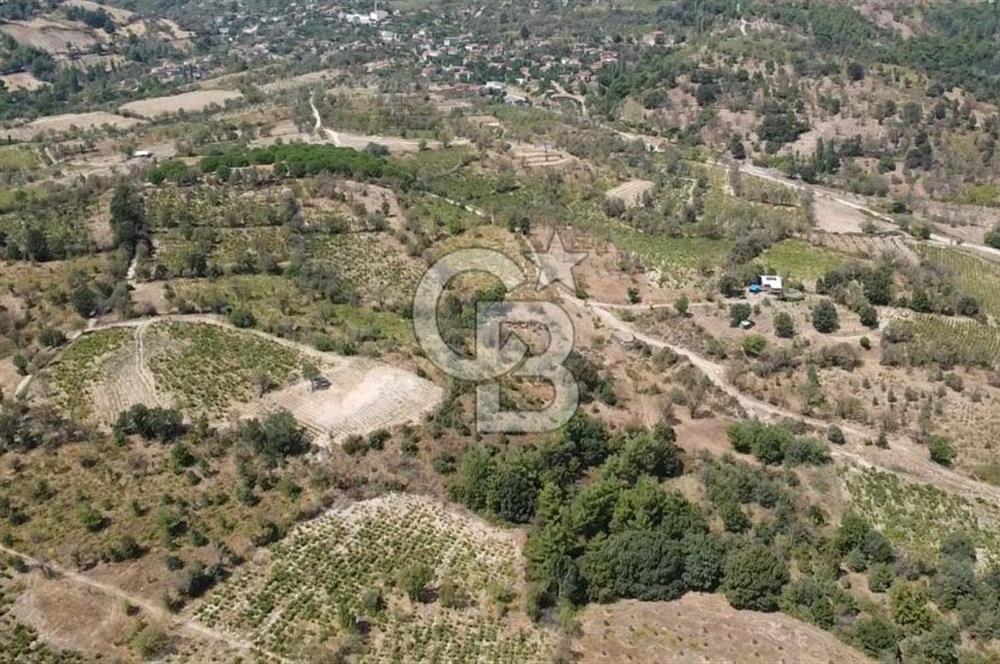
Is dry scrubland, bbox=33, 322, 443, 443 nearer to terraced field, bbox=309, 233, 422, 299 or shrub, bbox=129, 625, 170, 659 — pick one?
terraced field, bbox=309, 233, 422, 299

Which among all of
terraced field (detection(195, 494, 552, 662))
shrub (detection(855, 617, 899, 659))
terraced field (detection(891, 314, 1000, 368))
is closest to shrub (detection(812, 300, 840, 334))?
terraced field (detection(891, 314, 1000, 368))

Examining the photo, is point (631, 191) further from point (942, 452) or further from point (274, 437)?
point (274, 437)

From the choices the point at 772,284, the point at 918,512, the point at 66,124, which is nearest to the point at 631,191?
the point at 772,284

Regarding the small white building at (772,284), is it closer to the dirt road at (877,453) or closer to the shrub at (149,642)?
the dirt road at (877,453)

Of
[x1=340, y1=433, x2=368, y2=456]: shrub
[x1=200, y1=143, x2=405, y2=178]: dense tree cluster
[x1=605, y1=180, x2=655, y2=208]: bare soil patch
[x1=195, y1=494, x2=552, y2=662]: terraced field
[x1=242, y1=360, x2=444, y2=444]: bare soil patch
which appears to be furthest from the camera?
[x1=605, y1=180, x2=655, y2=208]: bare soil patch

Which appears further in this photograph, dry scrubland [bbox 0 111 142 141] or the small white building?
dry scrubland [bbox 0 111 142 141]

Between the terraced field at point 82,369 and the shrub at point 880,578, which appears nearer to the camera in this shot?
the shrub at point 880,578

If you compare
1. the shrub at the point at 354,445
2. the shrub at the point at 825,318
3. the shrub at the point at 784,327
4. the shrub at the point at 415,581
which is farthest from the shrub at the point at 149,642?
the shrub at the point at 825,318

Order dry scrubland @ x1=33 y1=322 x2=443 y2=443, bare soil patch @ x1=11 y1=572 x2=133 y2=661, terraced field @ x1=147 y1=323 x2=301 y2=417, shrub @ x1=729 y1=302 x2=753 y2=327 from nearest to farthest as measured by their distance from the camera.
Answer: bare soil patch @ x1=11 y1=572 x2=133 y2=661 < dry scrubland @ x1=33 y1=322 x2=443 y2=443 < terraced field @ x1=147 y1=323 x2=301 y2=417 < shrub @ x1=729 y1=302 x2=753 y2=327
